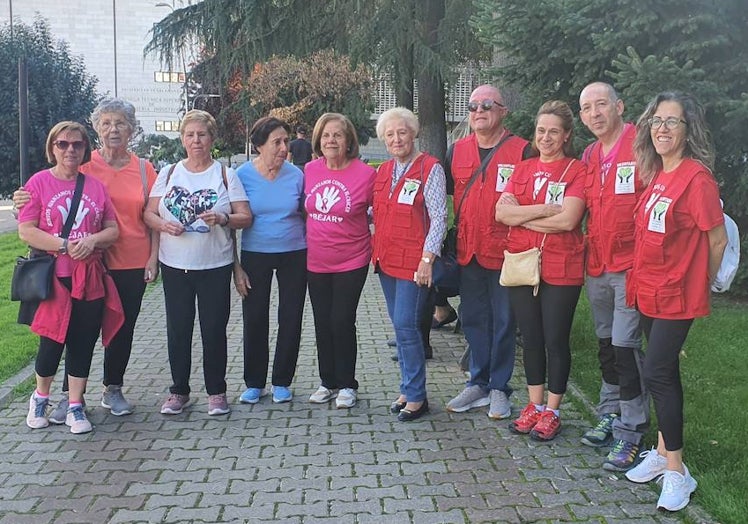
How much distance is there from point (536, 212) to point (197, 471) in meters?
2.37

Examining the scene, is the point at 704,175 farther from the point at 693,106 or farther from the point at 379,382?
the point at 379,382

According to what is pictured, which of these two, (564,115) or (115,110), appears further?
(115,110)

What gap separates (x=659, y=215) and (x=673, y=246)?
0.16 meters

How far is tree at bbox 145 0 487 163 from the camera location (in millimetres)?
11055

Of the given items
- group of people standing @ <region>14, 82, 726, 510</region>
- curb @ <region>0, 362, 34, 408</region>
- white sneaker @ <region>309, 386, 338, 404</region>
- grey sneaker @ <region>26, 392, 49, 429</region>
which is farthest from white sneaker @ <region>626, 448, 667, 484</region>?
curb @ <region>0, 362, 34, 408</region>

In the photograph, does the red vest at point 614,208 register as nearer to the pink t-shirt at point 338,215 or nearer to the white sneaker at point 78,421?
the pink t-shirt at point 338,215

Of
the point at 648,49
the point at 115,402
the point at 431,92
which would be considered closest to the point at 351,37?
the point at 431,92

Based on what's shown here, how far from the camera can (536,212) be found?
4148 millimetres

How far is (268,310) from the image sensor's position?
198 inches

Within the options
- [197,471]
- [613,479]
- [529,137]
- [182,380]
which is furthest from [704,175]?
[529,137]

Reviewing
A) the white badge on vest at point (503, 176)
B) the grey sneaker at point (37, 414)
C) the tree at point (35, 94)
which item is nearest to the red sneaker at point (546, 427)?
the white badge on vest at point (503, 176)

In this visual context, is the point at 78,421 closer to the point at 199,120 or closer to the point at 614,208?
the point at 199,120

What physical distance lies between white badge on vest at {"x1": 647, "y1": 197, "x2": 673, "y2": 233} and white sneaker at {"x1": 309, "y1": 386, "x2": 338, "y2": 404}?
261 centimetres

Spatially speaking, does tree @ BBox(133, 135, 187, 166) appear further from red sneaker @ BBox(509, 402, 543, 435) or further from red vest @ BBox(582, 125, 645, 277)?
red vest @ BBox(582, 125, 645, 277)
